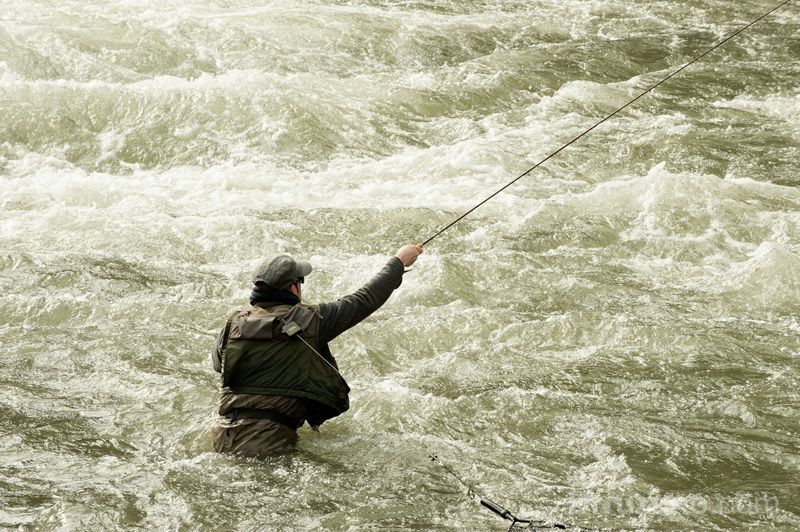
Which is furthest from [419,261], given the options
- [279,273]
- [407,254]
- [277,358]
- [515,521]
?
[515,521]

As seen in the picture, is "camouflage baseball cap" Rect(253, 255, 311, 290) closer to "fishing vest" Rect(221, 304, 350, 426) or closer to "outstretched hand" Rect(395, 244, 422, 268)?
"fishing vest" Rect(221, 304, 350, 426)

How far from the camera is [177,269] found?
23.7 ft

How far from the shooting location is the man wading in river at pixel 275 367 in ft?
15.6

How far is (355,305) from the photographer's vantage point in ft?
16.1

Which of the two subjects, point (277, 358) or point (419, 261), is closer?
point (277, 358)

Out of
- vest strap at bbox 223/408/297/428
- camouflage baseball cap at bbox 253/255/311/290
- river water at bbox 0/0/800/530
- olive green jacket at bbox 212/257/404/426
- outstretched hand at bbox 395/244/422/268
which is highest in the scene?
camouflage baseball cap at bbox 253/255/311/290

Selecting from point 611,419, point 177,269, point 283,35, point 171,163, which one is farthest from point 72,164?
point 611,419

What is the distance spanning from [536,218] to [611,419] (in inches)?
124

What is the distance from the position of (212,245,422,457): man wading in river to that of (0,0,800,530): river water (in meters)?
0.14

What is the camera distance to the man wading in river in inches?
187

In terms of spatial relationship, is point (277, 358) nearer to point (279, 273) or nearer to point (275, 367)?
point (275, 367)

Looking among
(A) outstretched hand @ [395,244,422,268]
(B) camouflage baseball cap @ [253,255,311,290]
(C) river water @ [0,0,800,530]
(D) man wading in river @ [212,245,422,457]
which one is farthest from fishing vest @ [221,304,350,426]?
(A) outstretched hand @ [395,244,422,268]

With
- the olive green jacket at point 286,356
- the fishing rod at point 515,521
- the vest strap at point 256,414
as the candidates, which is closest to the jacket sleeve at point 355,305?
the olive green jacket at point 286,356

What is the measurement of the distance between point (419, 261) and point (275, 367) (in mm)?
2811
